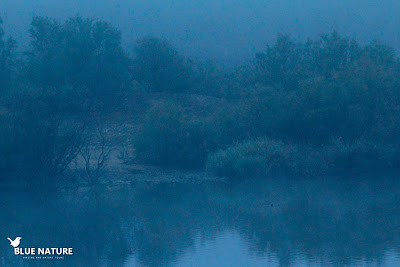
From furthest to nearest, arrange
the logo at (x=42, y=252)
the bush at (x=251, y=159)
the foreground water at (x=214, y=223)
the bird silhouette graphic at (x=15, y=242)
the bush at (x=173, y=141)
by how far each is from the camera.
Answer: the bush at (x=173, y=141) → the bush at (x=251, y=159) → the bird silhouette graphic at (x=15, y=242) → the foreground water at (x=214, y=223) → the logo at (x=42, y=252)

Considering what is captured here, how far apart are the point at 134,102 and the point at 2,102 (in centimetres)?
1029

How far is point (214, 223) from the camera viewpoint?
16.4 m

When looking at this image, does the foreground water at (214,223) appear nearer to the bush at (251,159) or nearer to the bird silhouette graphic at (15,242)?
the bird silhouette graphic at (15,242)

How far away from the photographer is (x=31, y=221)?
639 inches

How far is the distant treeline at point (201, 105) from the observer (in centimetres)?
2055

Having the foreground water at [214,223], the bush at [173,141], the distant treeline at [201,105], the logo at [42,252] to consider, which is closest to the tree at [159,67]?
the distant treeline at [201,105]

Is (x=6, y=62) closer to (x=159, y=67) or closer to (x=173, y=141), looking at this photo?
(x=159, y=67)

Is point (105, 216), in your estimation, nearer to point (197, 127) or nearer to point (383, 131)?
point (197, 127)

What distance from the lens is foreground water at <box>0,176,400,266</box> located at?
42.9 ft

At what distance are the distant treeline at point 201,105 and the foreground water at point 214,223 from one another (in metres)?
1.26

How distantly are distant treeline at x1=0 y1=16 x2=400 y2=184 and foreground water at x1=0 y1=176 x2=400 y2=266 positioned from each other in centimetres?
126

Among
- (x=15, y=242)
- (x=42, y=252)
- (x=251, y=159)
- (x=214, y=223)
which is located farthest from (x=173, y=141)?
(x=42, y=252)

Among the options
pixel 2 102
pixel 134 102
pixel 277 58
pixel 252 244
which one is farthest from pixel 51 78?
pixel 252 244

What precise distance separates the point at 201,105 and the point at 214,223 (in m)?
15.2
